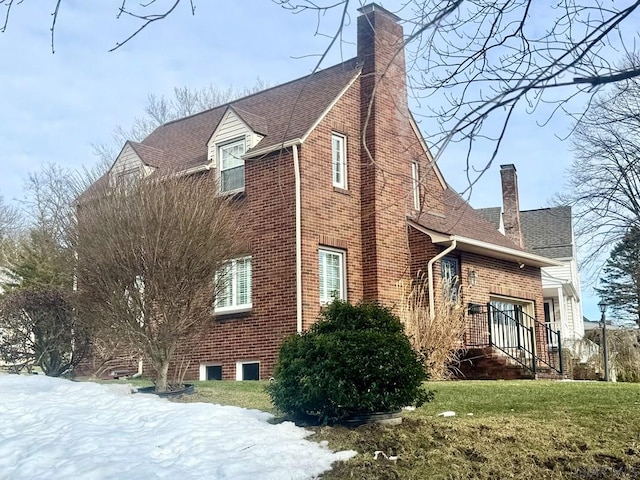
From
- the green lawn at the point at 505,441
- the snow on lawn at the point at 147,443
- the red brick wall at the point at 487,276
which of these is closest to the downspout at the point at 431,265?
the red brick wall at the point at 487,276

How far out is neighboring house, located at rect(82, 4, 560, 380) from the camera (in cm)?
1495

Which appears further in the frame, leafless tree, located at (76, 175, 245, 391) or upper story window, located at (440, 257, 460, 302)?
upper story window, located at (440, 257, 460, 302)

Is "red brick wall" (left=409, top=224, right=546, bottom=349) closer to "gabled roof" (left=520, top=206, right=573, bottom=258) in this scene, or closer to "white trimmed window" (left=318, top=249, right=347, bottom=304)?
"white trimmed window" (left=318, top=249, right=347, bottom=304)

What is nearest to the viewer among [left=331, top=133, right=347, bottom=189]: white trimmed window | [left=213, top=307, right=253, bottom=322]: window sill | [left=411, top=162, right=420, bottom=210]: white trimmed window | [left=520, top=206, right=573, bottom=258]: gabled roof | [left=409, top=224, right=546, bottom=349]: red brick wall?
[left=411, top=162, right=420, bottom=210]: white trimmed window

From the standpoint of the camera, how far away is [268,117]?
1764cm

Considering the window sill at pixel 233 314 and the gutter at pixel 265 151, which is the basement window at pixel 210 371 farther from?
the gutter at pixel 265 151

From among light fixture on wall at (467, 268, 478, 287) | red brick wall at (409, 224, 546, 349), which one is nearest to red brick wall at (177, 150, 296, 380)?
red brick wall at (409, 224, 546, 349)

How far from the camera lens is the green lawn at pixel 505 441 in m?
5.71

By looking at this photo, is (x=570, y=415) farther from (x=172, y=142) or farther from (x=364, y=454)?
(x=172, y=142)

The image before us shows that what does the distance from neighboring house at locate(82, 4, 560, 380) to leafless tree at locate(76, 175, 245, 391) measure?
4140mm

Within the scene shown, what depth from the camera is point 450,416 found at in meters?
7.72

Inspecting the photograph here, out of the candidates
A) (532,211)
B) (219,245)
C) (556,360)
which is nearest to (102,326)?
(219,245)

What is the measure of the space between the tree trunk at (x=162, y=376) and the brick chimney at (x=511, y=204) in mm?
19080

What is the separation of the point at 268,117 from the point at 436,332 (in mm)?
6829
